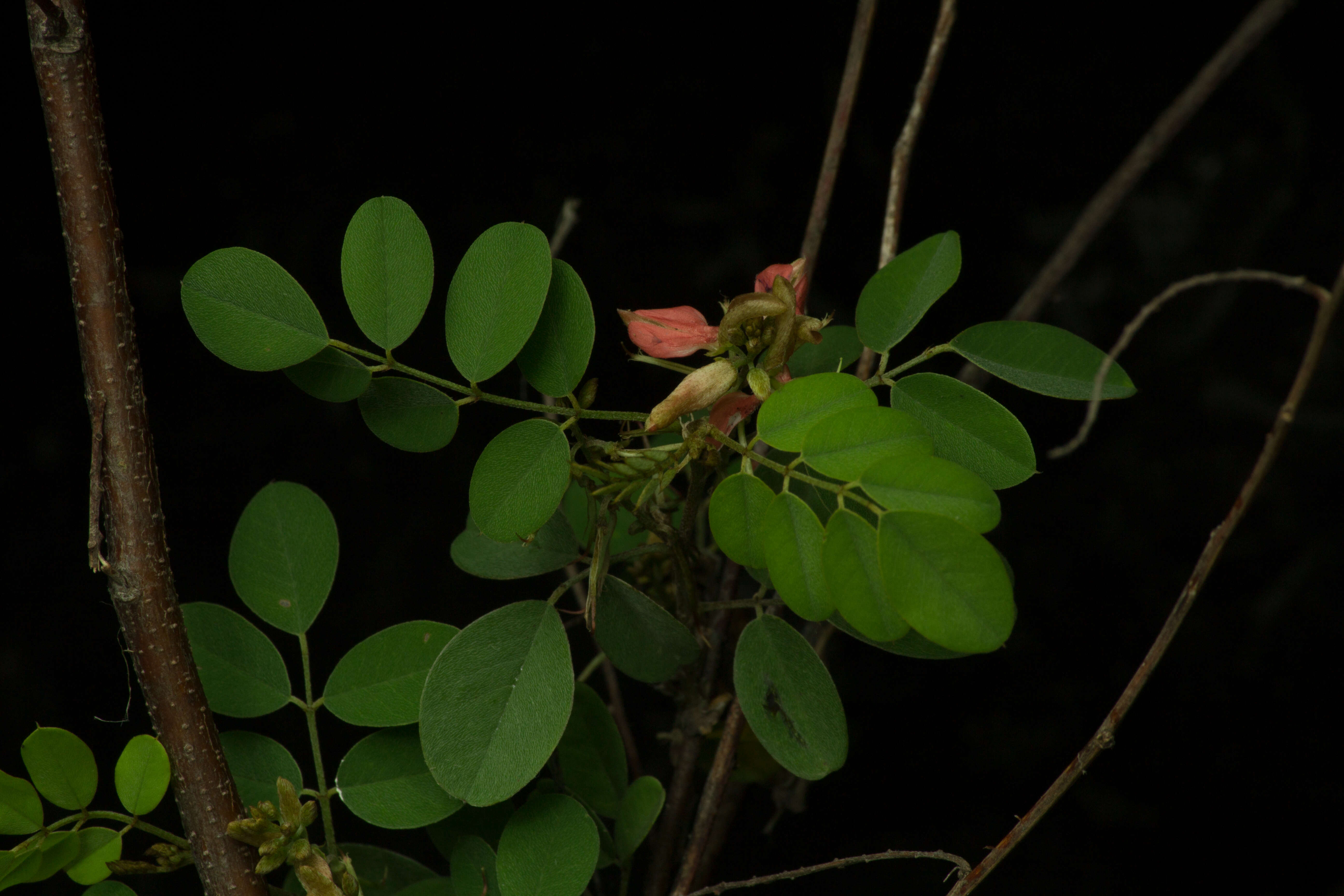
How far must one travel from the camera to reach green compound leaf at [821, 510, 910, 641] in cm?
47

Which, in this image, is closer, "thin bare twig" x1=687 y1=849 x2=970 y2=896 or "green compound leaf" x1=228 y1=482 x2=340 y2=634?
"thin bare twig" x1=687 y1=849 x2=970 y2=896

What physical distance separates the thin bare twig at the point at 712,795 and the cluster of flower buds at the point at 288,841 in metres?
0.21

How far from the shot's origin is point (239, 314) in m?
0.56

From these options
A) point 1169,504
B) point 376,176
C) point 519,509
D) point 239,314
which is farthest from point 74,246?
point 1169,504

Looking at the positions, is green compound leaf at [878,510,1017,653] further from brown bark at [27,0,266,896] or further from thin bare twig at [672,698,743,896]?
brown bark at [27,0,266,896]

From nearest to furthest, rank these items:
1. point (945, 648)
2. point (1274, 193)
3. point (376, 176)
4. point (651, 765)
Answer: point (945, 648) → point (651, 765) → point (376, 176) → point (1274, 193)

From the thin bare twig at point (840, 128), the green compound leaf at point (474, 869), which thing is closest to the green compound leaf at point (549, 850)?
the green compound leaf at point (474, 869)

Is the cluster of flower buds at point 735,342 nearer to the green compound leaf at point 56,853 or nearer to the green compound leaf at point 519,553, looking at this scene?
the green compound leaf at point 519,553

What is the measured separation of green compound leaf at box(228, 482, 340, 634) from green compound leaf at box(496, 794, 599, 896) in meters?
0.20

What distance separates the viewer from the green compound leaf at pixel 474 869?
608mm

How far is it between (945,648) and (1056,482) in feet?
2.74

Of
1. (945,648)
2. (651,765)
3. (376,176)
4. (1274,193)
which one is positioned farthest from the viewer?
(1274,193)

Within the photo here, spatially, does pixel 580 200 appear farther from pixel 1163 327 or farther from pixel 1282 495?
pixel 1282 495

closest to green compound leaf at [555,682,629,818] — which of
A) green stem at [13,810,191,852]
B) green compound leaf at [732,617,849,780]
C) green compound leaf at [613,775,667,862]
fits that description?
green compound leaf at [613,775,667,862]
